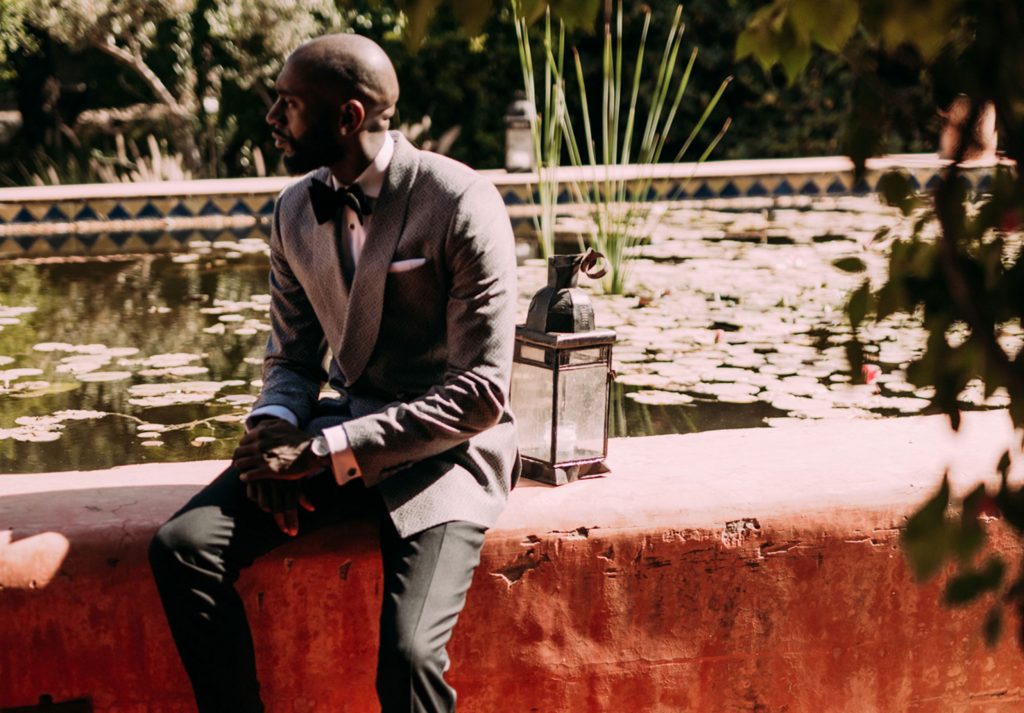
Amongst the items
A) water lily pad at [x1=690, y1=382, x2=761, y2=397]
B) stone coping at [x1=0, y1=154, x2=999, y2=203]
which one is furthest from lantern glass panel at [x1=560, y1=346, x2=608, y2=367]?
stone coping at [x1=0, y1=154, x2=999, y2=203]

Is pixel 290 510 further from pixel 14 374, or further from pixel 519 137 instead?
pixel 519 137

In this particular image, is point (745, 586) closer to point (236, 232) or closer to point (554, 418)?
point (554, 418)

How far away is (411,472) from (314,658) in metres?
0.32

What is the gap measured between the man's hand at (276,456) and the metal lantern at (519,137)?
273 inches

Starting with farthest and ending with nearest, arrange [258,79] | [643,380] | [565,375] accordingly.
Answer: [258,79] → [643,380] → [565,375]

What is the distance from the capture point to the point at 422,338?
→ 1.95m

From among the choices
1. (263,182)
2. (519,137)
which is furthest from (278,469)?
(519,137)

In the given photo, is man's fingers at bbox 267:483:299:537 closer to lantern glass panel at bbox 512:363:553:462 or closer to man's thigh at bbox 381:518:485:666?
man's thigh at bbox 381:518:485:666

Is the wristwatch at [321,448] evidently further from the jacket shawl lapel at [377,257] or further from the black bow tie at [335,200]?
the black bow tie at [335,200]

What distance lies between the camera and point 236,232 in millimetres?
7332

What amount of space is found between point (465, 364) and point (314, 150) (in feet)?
1.34

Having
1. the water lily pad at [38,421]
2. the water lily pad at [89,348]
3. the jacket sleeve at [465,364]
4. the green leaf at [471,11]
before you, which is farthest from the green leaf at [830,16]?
the water lily pad at [89,348]

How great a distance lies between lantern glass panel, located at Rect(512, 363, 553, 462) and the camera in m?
2.24

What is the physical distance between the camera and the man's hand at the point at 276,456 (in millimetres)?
1781
